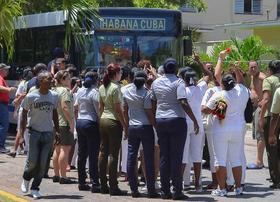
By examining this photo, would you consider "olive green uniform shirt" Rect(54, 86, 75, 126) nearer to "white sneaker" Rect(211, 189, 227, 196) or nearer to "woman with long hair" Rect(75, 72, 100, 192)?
"woman with long hair" Rect(75, 72, 100, 192)

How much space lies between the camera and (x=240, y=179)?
1030 centimetres

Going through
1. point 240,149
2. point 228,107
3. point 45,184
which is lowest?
point 45,184

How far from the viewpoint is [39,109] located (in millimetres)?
10016

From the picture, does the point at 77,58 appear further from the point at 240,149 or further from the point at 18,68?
the point at 240,149

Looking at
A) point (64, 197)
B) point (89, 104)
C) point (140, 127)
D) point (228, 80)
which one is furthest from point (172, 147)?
point (64, 197)

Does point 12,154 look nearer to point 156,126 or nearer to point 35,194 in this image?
point 35,194

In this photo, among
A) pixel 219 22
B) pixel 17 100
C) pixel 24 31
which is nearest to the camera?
pixel 17 100

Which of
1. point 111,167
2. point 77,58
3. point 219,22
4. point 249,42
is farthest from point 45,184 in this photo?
point 219,22

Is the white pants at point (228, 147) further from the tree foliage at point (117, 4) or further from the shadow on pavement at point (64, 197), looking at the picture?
the tree foliage at point (117, 4)

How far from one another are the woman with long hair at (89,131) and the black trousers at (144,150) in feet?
2.24

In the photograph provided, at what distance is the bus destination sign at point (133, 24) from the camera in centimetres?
1623

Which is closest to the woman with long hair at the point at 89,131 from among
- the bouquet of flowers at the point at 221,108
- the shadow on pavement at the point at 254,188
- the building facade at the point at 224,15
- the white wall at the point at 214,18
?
the bouquet of flowers at the point at 221,108

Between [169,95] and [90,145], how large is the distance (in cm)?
160

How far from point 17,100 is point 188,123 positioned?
16.6 ft
